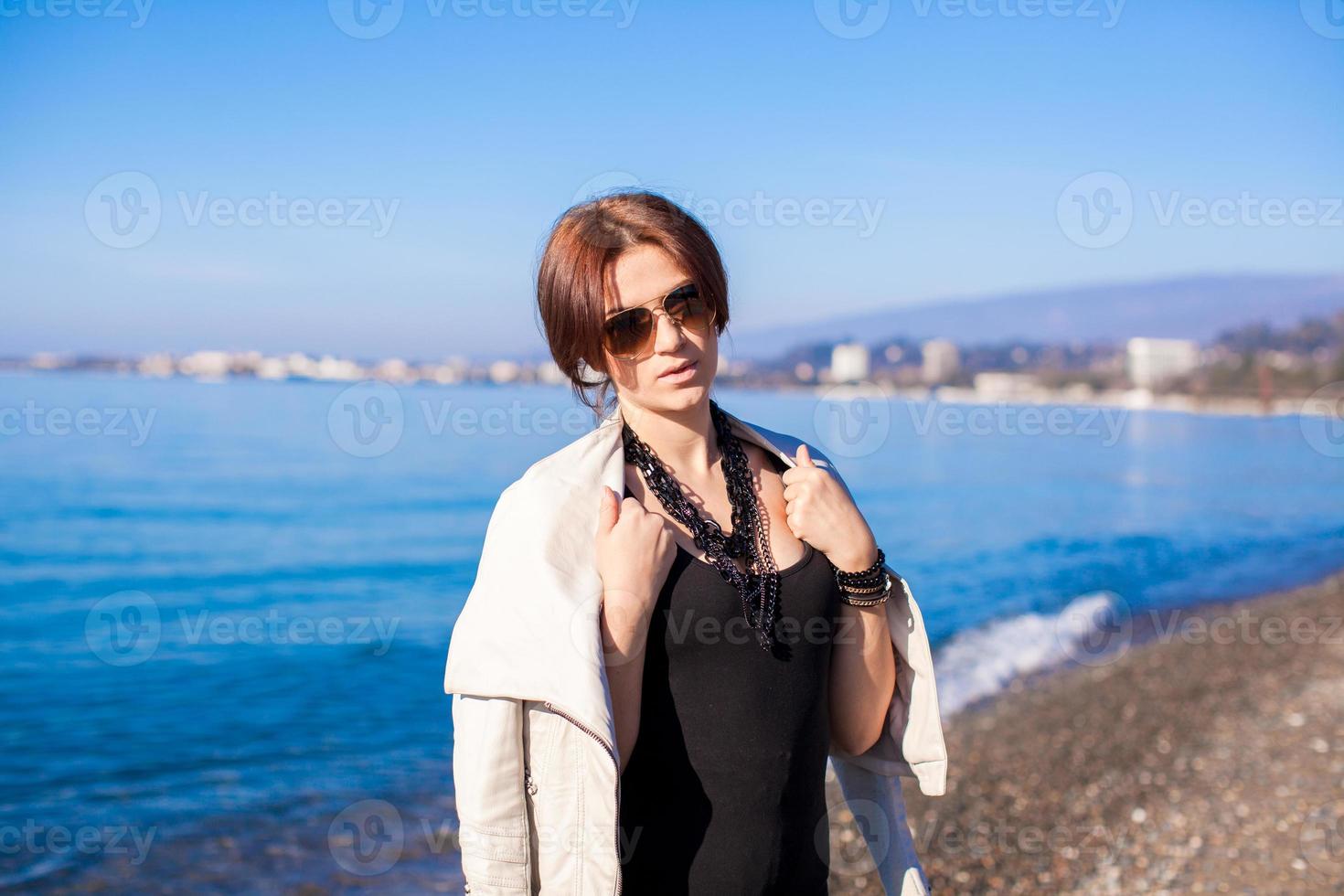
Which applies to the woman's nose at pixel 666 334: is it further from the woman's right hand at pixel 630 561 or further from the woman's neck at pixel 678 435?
the woman's right hand at pixel 630 561

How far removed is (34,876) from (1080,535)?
24.1 meters

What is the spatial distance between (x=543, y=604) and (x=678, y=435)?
0.57m

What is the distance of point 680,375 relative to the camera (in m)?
2.14

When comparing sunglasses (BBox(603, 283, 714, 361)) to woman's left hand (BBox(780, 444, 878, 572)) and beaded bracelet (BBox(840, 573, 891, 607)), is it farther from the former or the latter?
beaded bracelet (BBox(840, 573, 891, 607))

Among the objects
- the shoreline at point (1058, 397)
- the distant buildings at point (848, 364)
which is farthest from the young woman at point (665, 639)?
the shoreline at point (1058, 397)

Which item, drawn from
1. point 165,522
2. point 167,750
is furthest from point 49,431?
point 167,750

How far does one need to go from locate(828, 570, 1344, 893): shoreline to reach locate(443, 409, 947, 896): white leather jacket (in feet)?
14.2

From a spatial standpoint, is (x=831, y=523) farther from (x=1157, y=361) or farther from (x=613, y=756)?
(x=1157, y=361)

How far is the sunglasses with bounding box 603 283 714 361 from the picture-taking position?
2.08 meters

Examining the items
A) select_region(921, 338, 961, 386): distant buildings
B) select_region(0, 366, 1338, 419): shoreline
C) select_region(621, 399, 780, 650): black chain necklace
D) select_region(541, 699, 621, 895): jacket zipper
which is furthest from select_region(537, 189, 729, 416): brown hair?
select_region(921, 338, 961, 386): distant buildings

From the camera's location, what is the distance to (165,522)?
Answer: 2334 cm

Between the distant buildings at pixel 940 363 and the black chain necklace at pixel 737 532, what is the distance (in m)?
89.8

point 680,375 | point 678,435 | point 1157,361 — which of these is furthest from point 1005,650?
point 1157,361

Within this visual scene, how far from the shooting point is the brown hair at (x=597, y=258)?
2.07 metres
